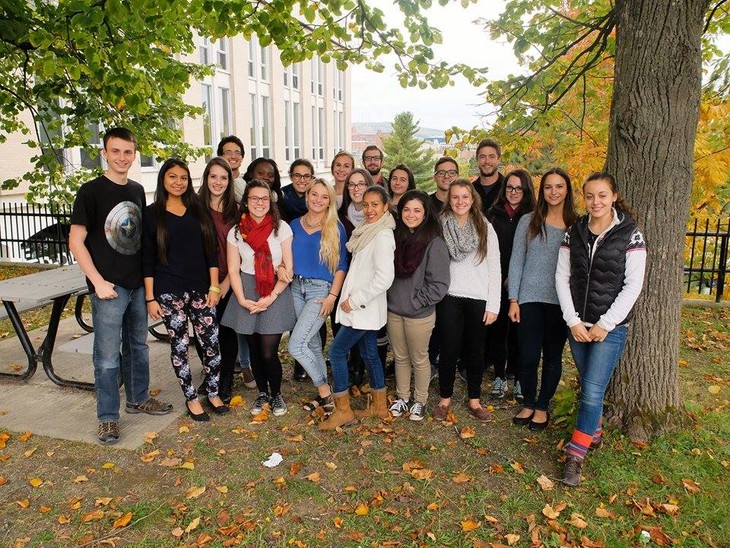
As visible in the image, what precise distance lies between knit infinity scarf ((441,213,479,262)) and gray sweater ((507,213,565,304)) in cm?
36

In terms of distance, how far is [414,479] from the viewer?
3.69m

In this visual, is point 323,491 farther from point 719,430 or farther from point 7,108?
point 7,108

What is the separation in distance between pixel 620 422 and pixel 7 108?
348 inches

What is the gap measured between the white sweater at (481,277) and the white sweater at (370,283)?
0.54 m

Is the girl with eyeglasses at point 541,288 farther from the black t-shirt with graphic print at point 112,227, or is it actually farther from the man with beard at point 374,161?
the black t-shirt with graphic print at point 112,227

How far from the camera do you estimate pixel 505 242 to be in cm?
470

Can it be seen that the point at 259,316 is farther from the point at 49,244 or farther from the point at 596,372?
the point at 49,244

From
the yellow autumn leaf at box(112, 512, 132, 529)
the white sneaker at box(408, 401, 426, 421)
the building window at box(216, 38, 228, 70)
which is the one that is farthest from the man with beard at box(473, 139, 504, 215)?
the building window at box(216, 38, 228, 70)

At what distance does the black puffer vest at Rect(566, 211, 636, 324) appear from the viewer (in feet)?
11.4

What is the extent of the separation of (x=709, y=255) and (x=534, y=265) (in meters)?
10.1

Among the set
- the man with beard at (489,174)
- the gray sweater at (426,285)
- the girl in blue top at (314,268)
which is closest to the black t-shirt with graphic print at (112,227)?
the girl in blue top at (314,268)

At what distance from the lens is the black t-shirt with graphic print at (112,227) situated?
3822 mm

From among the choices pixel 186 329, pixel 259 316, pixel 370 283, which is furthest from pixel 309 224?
pixel 186 329

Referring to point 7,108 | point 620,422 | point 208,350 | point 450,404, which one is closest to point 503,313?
point 450,404
